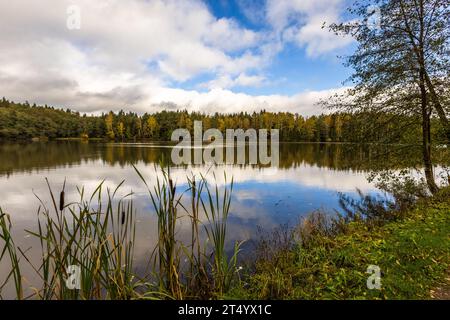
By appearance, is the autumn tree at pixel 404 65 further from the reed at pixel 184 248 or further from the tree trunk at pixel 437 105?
the reed at pixel 184 248

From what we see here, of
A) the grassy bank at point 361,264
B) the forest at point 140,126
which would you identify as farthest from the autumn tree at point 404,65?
the forest at point 140,126

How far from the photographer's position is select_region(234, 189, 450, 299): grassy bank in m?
4.17

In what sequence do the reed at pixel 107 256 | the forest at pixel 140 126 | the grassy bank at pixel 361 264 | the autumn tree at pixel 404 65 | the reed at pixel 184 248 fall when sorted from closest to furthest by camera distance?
1. the reed at pixel 107 256
2. the reed at pixel 184 248
3. the grassy bank at pixel 361 264
4. the autumn tree at pixel 404 65
5. the forest at pixel 140 126

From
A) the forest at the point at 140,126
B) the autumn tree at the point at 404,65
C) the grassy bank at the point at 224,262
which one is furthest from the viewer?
the forest at the point at 140,126

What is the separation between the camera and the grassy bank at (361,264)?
164 inches

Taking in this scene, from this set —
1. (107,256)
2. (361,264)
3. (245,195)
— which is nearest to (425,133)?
(361,264)

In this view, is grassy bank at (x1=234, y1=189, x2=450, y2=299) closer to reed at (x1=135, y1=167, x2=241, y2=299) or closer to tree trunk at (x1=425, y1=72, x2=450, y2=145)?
reed at (x1=135, y1=167, x2=241, y2=299)

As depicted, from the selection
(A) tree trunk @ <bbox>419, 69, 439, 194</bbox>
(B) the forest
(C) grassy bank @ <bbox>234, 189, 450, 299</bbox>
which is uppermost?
(B) the forest

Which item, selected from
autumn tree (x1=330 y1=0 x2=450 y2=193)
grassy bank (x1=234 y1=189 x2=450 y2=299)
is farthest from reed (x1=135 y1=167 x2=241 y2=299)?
autumn tree (x1=330 y1=0 x2=450 y2=193)

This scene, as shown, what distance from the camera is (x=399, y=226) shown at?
23.5ft

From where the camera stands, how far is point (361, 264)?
499 centimetres

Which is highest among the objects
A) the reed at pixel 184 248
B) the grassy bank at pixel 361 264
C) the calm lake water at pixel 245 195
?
the reed at pixel 184 248

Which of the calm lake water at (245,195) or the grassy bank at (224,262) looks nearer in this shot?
the grassy bank at (224,262)

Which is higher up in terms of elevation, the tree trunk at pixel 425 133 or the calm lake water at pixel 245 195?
the tree trunk at pixel 425 133
